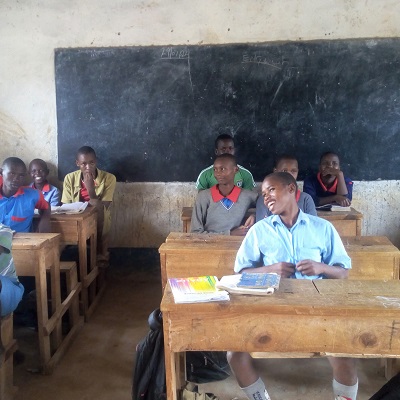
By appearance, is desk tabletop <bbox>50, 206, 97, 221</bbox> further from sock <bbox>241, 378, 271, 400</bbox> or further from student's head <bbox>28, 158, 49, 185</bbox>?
sock <bbox>241, 378, 271, 400</bbox>

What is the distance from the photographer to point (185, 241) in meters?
2.68

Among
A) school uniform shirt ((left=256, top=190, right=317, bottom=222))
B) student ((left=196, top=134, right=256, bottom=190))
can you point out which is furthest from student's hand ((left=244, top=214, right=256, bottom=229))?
student ((left=196, top=134, right=256, bottom=190))

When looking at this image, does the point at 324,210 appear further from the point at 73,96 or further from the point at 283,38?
the point at 73,96

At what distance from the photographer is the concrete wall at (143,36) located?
13.4 feet

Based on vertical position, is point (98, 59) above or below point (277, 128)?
above

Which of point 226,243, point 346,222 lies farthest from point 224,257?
point 346,222

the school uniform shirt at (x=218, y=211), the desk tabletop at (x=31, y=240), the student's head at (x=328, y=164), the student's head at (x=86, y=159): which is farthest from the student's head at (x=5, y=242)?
the student's head at (x=328, y=164)

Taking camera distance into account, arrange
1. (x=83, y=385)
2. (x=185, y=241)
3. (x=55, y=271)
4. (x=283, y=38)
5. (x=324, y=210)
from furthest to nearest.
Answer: (x=283, y=38) < (x=324, y=210) < (x=55, y=271) < (x=185, y=241) < (x=83, y=385)

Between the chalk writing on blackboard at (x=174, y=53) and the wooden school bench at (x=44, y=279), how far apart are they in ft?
7.06

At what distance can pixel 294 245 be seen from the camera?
217cm

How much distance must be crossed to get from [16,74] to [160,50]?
139 cm

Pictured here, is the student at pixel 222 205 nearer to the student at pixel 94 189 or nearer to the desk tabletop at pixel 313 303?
the student at pixel 94 189

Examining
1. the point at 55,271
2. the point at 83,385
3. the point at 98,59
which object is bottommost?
the point at 83,385

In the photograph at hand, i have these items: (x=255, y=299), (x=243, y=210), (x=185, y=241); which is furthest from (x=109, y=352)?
(x=255, y=299)
